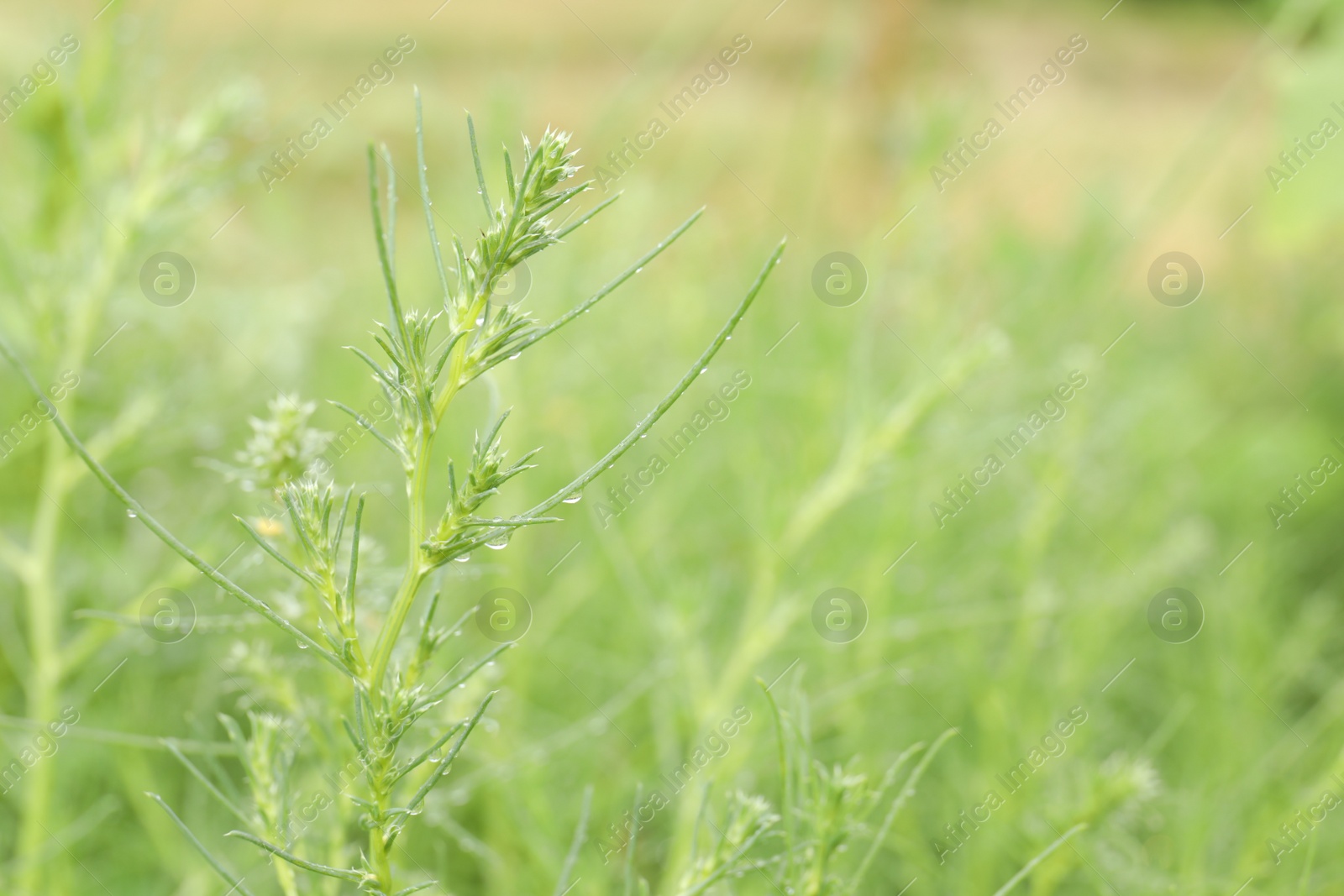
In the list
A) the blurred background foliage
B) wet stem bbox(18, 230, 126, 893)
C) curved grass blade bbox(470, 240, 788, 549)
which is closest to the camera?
curved grass blade bbox(470, 240, 788, 549)

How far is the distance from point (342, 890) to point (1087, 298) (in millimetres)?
1417

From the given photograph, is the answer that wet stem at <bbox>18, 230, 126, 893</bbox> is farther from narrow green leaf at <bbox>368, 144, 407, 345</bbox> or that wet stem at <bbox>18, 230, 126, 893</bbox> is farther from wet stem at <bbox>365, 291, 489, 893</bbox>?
narrow green leaf at <bbox>368, 144, 407, 345</bbox>

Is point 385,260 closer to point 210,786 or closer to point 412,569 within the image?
point 412,569

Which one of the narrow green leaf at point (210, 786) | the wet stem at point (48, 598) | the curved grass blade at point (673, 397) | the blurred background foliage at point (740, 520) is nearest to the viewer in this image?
the curved grass blade at point (673, 397)

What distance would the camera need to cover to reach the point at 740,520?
1.59 meters

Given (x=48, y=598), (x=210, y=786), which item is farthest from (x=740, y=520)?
(x=210, y=786)

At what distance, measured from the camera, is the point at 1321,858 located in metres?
1.18

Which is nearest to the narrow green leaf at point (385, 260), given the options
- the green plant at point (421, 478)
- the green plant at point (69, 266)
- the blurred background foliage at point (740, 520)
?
the green plant at point (421, 478)

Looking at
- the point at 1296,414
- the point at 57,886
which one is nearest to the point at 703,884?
the point at 57,886

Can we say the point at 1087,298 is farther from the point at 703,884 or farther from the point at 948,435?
the point at 703,884

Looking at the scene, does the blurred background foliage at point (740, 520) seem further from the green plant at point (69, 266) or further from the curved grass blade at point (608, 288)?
the curved grass blade at point (608, 288)

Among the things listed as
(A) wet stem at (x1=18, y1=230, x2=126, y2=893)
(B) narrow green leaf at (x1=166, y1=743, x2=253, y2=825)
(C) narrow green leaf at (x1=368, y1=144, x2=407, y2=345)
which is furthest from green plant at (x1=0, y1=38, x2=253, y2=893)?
(C) narrow green leaf at (x1=368, y1=144, x2=407, y2=345)

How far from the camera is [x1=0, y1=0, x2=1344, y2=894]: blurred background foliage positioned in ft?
3.43

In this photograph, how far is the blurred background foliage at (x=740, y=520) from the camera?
1.04 meters
